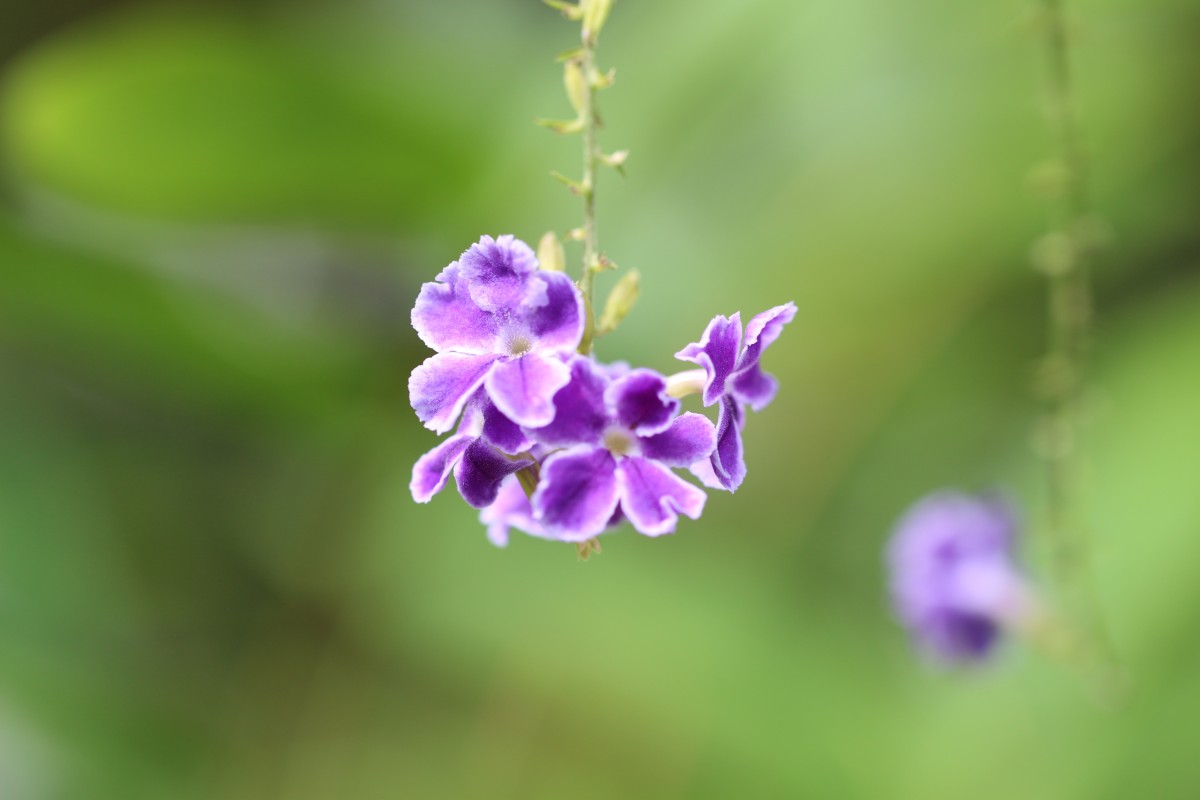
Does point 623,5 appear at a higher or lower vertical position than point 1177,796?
higher

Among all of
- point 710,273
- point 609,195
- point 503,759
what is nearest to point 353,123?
point 609,195

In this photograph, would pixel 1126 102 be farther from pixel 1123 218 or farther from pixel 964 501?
pixel 964 501

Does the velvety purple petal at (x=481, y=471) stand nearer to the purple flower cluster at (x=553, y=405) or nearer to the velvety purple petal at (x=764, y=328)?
the purple flower cluster at (x=553, y=405)

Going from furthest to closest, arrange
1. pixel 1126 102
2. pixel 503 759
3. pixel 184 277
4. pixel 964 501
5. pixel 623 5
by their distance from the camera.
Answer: pixel 623 5, pixel 184 277, pixel 503 759, pixel 1126 102, pixel 964 501

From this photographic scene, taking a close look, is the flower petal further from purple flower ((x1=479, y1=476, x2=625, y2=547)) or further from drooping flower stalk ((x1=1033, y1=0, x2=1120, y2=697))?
drooping flower stalk ((x1=1033, y1=0, x2=1120, y2=697))

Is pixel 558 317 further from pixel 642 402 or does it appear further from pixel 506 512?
pixel 506 512

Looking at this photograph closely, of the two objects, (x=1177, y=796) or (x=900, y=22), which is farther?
(x=900, y=22)

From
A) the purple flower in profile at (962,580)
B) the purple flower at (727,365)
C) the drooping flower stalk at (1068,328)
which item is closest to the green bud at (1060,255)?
the drooping flower stalk at (1068,328)
